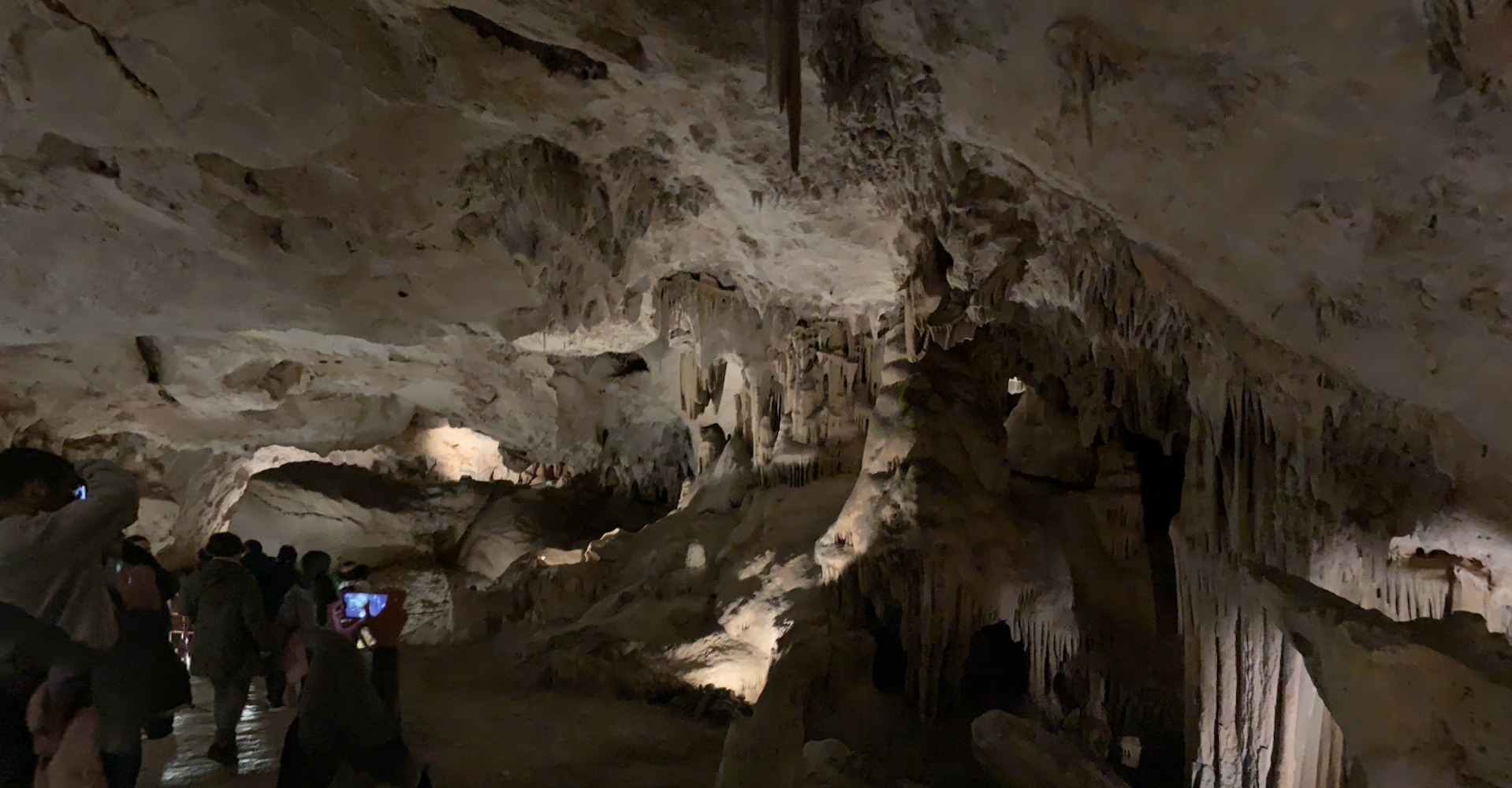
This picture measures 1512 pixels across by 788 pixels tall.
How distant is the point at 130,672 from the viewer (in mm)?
2678

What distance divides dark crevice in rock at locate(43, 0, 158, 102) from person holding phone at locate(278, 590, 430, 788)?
3496mm

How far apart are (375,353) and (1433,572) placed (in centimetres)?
989

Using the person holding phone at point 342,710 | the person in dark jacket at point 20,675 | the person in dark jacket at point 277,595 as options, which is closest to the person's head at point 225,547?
the person in dark jacket at point 277,595

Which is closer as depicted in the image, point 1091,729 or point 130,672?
point 130,672

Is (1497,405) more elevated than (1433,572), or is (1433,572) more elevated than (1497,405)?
(1497,405)

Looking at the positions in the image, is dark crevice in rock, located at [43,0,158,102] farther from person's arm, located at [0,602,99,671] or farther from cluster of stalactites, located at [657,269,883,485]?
cluster of stalactites, located at [657,269,883,485]

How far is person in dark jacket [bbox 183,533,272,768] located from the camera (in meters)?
3.96

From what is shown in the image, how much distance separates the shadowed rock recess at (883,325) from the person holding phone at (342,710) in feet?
6.12

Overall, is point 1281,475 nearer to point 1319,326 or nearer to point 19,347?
point 1319,326

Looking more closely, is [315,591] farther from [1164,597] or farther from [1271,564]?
[1164,597]

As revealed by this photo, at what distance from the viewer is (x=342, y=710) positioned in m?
2.67

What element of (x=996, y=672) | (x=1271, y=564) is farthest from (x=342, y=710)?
(x=996, y=672)

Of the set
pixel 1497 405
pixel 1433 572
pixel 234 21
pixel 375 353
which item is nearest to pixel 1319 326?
pixel 1497 405

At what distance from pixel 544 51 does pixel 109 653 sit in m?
3.60
